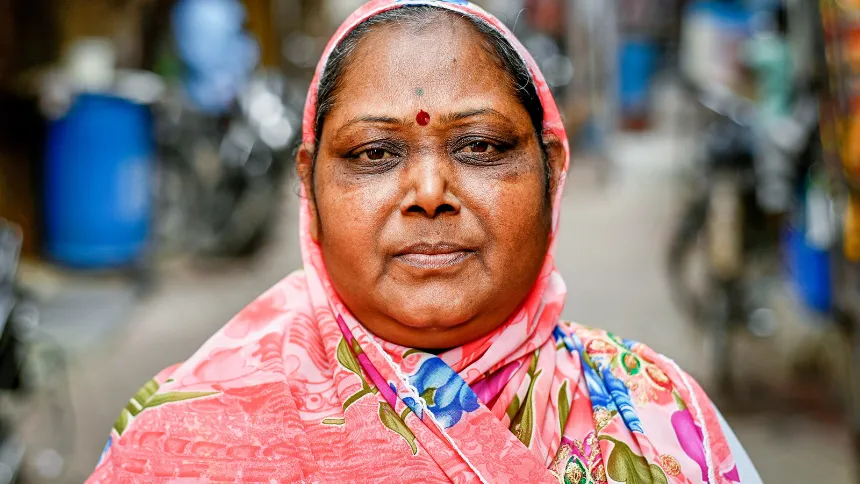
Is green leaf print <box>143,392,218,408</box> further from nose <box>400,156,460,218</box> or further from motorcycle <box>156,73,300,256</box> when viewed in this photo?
motorcycle <box>156,73,300,256</box>

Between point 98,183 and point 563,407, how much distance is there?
5.76 metres

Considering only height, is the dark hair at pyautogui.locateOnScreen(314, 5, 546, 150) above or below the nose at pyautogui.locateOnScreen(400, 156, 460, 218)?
above

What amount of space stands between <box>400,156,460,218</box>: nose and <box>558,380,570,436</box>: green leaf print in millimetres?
389

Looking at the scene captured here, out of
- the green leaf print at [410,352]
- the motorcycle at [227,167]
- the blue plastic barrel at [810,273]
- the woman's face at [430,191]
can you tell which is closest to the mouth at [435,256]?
the woman's face at [430,191]

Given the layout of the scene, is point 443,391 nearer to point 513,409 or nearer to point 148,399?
point 513,409

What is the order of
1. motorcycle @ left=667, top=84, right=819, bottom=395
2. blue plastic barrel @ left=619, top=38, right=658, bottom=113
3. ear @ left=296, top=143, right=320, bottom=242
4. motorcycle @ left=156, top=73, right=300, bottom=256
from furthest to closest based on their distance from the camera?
blue plastic barrel @ left=619, top=38, right=658, bottom=113 → motorcycle @ left=156, top=73, right=300, bottom=256 → motorcycle @ left=667, top=84, right=819, bottom=395 → ear @ left=296, top=143, right=320, bottom=242

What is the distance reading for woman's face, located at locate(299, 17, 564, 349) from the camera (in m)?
1.51

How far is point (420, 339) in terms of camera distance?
155 centimetres

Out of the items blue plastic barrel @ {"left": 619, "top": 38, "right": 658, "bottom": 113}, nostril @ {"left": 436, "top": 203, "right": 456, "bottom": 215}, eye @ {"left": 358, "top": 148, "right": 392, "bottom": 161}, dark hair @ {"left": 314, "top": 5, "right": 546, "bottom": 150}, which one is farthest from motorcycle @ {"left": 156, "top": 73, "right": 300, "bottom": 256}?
blue plastic barrel @ {"left": 619, "top": 38, "right": 658, "bottom": 113}

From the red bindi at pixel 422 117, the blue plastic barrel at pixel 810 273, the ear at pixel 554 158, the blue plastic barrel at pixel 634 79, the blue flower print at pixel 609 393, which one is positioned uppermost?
the blue plastic barrel at pixel 634 79

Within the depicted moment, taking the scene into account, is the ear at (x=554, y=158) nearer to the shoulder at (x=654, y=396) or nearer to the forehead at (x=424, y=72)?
the forehead at (x=424, y=72)

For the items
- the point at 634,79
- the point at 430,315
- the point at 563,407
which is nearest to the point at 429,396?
the point at 430,315

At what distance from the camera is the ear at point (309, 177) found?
1.72 meters

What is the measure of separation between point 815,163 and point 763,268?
859 millimetres
